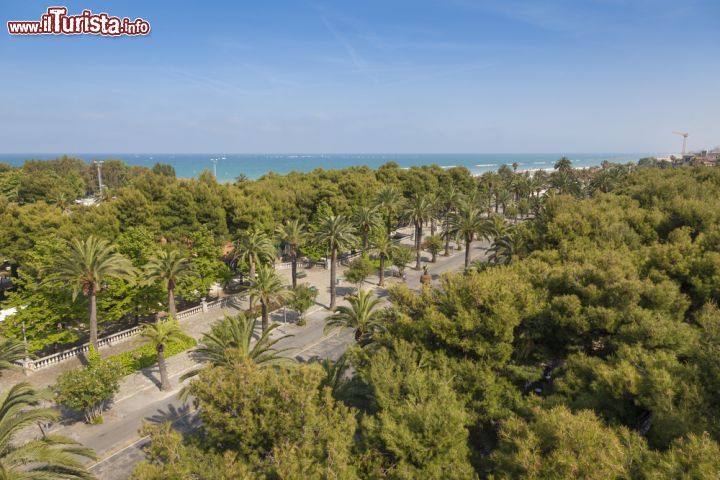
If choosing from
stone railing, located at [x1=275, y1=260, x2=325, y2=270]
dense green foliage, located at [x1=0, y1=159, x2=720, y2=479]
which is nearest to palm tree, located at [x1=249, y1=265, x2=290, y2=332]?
dense green foliage, located at [x1=0, y1=159, x2=720, y2=479]

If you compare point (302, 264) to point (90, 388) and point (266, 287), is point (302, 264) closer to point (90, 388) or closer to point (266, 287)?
point (266, 287)

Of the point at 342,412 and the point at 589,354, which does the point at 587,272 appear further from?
the point at 342,412

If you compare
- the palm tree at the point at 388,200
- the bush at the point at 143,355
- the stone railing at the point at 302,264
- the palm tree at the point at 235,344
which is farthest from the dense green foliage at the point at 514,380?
the stone railing at the point at 302,264

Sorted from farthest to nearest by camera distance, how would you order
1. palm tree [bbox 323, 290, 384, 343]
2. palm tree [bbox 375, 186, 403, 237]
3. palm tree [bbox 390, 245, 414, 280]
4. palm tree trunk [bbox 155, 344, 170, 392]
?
palm tree [bbox 375, 186, 403, 237]
palm tree [bbox 390, 245, 414, 280]
palm tree [bbox 323, 290, 384, 343]
palm tree trunk [bbox 155, 344, 170, 392]

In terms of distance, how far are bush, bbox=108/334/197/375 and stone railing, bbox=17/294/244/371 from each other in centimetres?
259

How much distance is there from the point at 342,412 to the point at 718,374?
10.9 m

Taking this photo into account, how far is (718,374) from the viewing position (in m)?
11.4

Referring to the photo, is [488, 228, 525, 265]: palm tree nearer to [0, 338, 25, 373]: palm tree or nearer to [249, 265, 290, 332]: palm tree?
[249, 265, 290, 332]: palm tree

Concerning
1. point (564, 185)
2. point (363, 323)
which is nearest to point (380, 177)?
point (564, 185)

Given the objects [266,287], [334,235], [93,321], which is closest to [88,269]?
[93,321]

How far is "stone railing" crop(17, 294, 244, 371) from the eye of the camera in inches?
1081

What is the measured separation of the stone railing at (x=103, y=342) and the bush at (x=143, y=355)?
8.49 feet

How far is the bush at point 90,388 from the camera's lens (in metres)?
21.4

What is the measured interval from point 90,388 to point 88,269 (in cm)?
890
